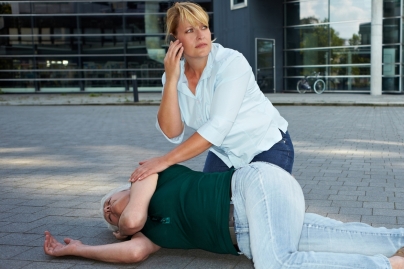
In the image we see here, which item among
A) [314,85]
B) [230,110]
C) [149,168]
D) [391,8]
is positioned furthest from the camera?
[314,85]

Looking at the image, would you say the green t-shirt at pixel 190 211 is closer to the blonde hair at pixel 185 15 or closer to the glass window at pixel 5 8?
the blonde hair at pixel 185 15

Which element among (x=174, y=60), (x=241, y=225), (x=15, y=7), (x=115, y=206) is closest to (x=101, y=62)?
(x=15, y=7)

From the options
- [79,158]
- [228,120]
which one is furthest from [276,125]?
[79,158]

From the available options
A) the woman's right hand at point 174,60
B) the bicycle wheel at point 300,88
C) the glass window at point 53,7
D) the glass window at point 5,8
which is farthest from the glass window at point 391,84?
the woman's right hand at point 174,60

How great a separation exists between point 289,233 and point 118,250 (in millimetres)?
1106

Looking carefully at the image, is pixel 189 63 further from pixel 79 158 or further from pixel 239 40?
pixel 239 40

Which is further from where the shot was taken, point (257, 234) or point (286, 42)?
point (286, 42)

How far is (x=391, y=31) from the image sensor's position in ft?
86.5

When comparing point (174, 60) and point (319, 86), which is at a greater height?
point (174, 60)

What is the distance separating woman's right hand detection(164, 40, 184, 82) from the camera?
12.3 feet

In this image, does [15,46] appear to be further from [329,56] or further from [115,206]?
[115,206]

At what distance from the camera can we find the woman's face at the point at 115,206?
345 cm

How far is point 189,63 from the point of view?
3.90 metres

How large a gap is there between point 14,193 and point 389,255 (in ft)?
13.4
